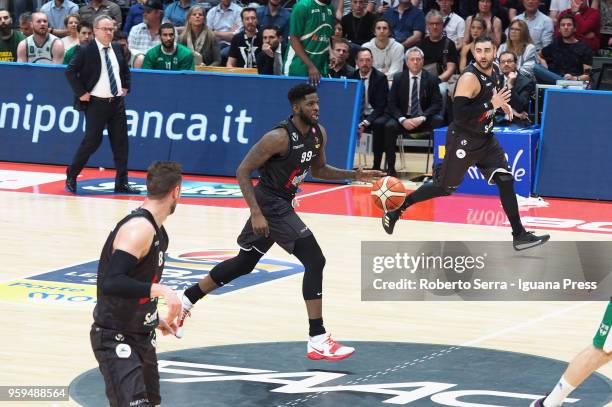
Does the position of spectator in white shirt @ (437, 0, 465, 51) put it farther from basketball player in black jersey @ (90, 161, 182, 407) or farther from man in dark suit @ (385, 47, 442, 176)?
basketball player in black jersey @ (90, 161, 182, 407)

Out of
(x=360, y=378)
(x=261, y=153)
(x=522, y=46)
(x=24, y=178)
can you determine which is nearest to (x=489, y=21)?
(x=522, y=46)

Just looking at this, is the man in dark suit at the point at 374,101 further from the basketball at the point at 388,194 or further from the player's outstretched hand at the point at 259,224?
the player's outstretched hand at the point at 259,224

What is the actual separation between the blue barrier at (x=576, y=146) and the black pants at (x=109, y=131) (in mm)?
5592

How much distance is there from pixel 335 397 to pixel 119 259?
2.34 m

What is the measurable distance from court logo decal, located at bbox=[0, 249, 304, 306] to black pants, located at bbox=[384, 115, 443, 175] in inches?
216

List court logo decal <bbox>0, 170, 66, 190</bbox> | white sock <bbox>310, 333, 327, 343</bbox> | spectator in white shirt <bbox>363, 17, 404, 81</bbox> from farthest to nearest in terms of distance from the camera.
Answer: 1. spectator in white shirt <bbox>363, 17, 404, 81</bbox>
2. court logo decal <bbox>0, 170, 66, 190</bbox>
3. white sock <bbox>310, 333, 327, 343</bbox>

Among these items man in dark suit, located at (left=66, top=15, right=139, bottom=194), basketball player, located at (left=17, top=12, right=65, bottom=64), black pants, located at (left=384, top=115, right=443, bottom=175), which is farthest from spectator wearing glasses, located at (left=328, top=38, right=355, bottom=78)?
basketball player, located at (left=17, top=12, right=65, bottom=64)

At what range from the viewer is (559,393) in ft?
24.2

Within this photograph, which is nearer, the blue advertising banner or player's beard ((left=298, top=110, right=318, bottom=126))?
player's beard ((left=298, top=110, right=318, bottom=126))

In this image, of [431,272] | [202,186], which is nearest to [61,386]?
[431,272]

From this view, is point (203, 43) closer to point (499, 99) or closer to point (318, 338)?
point (499, 99)

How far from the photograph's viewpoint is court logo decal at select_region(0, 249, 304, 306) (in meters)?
11.1

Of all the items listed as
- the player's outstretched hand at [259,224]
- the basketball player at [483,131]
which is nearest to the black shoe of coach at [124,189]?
the basketball player at [483,131]

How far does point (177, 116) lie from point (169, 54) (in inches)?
42.4
